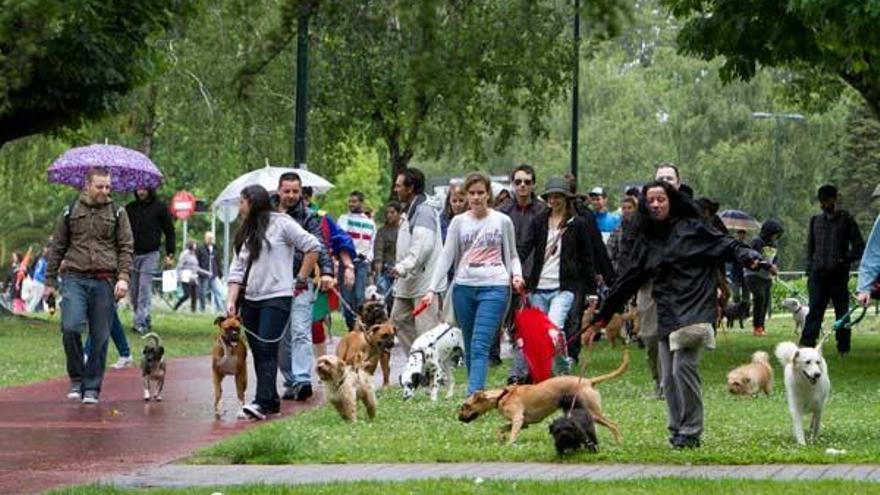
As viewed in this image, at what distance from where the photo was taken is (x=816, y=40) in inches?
794

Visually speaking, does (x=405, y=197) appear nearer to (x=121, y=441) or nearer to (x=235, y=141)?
(x=235, y=141)

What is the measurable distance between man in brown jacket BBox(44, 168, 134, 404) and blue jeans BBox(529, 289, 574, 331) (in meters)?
3.59

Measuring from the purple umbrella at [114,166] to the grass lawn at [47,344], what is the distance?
2261 mm

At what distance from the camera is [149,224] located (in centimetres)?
2625

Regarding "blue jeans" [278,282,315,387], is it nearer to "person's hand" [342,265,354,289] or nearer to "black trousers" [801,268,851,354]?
"person's hand" [342,265,354,289]

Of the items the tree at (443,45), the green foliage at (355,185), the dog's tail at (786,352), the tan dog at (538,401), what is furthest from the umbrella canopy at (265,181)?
the green foliage at (355,185)

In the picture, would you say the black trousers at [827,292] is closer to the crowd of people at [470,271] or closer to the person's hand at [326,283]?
the crowd of people at [470,271]

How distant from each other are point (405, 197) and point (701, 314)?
5.81m

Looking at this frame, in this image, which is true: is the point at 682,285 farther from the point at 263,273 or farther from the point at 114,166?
the point at 114,166

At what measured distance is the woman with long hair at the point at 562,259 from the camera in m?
16.9

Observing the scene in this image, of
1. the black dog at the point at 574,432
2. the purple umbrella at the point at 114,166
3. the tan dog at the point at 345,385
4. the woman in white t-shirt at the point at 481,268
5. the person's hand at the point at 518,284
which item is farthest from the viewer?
the purple umbrella at the point at 114,166

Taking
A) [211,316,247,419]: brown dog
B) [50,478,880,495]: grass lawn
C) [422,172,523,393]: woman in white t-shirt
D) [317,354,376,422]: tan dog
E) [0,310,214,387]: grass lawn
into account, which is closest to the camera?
[50,478,880,495]: grass lawn

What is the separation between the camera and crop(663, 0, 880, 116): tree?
17.8 meters

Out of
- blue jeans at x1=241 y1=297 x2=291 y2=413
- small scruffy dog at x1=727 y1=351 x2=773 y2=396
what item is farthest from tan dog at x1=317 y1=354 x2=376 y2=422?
small scruffy dog at x1=727 y1=351 x2=773 y2=396
